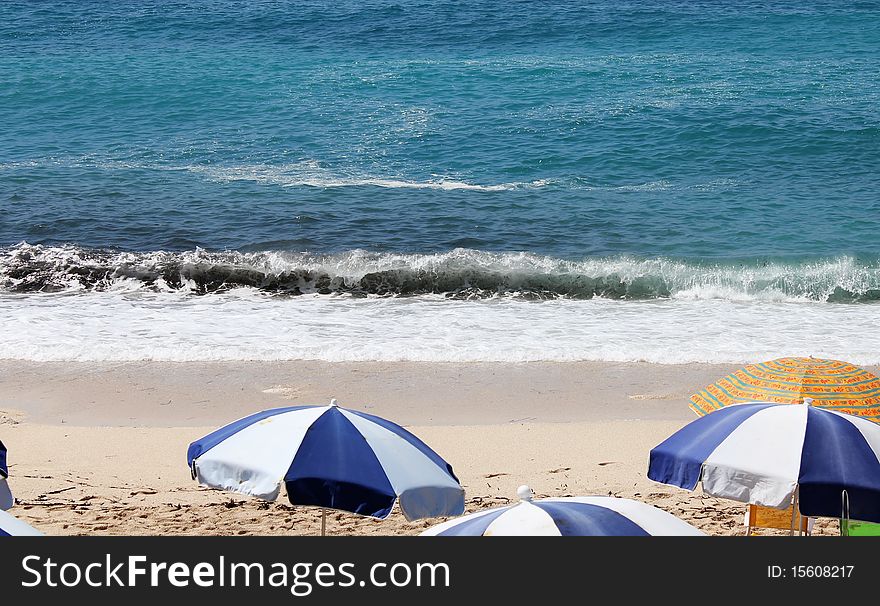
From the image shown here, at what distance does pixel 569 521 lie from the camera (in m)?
5.08

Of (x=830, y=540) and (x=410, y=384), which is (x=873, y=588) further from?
(x=410, y=384)

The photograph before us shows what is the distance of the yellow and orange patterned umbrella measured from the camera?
7.74 m

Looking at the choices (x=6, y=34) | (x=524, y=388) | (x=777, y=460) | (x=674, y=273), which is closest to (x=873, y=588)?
(x=777, y=460)

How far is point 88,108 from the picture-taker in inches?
1152

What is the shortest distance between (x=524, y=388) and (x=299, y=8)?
1188 inches

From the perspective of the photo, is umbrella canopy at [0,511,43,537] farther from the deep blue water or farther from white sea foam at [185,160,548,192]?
white sea foam at [185,160,548,192]

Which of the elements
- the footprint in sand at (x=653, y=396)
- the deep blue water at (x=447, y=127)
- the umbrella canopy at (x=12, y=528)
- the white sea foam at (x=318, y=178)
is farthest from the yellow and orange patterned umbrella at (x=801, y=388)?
the white sea foam at (x=318, y=178)

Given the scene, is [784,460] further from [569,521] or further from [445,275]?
[445,275]

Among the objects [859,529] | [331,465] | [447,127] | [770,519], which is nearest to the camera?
[331,465]

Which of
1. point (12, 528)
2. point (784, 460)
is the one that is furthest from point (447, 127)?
point (12, 528)

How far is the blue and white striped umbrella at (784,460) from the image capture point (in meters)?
6.27

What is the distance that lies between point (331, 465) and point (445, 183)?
16982mm

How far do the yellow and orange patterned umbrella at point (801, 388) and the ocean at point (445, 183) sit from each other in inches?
218

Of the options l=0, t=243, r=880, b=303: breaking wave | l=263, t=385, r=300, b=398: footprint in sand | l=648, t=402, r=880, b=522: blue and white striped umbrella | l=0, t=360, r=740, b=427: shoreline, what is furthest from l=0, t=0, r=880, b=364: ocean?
l=648, t=402, r=880, b=522: blue and white striped umbrella
